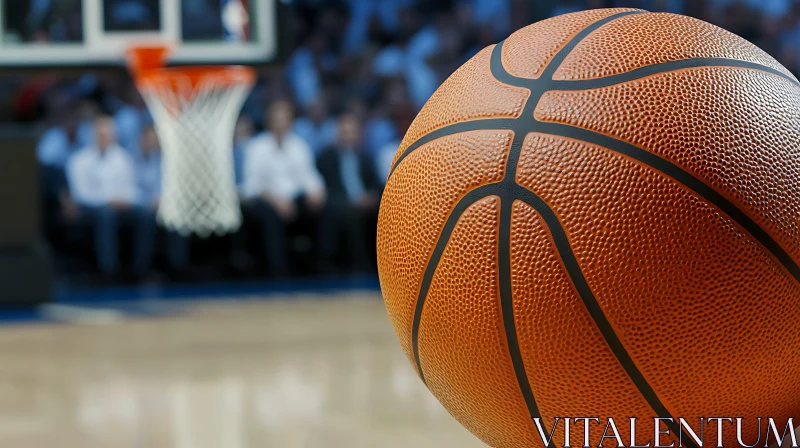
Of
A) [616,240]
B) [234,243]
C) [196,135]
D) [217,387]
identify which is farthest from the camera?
[234,243]

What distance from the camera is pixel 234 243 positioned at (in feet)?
26.8

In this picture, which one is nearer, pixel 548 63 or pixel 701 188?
pixel 701 188

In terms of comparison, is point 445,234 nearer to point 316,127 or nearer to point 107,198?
point 107,198

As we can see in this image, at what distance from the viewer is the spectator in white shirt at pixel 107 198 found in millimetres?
7844

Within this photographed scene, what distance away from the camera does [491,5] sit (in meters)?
11.7

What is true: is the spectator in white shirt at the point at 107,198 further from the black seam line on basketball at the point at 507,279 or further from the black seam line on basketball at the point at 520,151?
the black seam line on basketball at the point at 507,279

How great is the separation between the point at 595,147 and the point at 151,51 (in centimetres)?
392

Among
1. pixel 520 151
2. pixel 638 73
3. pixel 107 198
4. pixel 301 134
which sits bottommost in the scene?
pixel 520 151

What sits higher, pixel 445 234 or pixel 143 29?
pixel 143 29

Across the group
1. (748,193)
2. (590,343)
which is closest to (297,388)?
(590,343)

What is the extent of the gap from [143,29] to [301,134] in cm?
409

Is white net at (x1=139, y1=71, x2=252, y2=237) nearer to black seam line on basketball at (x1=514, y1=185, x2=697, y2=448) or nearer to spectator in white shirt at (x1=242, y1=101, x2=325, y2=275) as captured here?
spectator in white shirt at (x1=242, y1=101, x2=325, y2=275)

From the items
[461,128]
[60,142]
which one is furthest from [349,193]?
[461,128]

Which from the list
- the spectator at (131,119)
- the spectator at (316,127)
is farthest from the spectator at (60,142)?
the spectator at (316,127)
